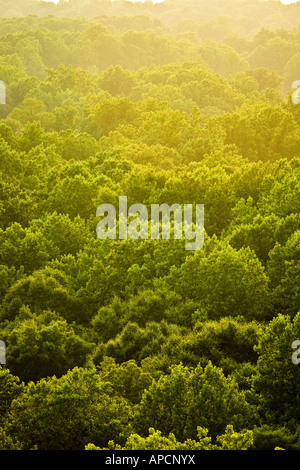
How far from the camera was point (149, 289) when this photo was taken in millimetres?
24953

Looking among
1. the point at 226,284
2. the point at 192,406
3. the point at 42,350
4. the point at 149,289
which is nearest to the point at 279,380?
the point at 192,406

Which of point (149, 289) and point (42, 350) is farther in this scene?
point (149, 289)

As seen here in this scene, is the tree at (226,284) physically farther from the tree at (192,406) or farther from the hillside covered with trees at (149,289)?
the tree at (192,406)

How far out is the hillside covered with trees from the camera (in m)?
16.4

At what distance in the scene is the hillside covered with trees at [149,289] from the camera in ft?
53.7

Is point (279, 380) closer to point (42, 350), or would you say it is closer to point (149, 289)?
point (149, 289)

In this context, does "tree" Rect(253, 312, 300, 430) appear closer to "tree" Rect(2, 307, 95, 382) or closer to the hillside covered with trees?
the hillside covered with trees

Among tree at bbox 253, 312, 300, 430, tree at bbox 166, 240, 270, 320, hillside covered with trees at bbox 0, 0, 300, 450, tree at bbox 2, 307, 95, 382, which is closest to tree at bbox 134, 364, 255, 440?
hillside covered with trees at bbox 0, 0, 300, 450

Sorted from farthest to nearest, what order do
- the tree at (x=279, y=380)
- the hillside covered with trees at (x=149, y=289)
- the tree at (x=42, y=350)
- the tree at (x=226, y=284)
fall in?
the tree at (x=226, y=284) → the tree at (x=42, y=350) → the tree at (x=279, y=380) → the hillside covered with trees at (x=149, y=289)

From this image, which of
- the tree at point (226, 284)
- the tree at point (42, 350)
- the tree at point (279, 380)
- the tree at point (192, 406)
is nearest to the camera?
the tree at point (192, 406)

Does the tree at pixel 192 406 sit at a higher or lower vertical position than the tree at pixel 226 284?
lower

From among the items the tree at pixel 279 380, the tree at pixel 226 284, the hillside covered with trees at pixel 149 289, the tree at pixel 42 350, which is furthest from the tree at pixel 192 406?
the tree at pixel 226 284

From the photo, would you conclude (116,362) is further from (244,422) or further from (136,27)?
(136,27)

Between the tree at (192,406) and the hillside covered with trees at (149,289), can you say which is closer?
the tree at (192,406)
